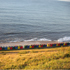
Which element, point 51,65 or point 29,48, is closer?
point 51,65

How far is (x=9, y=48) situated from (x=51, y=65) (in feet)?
30.7

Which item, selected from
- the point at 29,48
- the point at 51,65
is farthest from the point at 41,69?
the point at 29,48

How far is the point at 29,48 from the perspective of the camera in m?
16.7

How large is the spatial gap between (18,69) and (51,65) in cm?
279

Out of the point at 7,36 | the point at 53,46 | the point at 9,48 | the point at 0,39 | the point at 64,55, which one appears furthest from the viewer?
the point at 7,36

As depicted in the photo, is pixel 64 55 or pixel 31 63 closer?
pixel 31 63

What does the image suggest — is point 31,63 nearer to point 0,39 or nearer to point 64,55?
point 64,55

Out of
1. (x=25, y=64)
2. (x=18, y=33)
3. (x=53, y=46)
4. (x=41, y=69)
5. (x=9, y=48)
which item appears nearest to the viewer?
(x=41, y=69)

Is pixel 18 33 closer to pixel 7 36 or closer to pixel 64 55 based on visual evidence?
pixel 7 36

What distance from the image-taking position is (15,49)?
16.2m

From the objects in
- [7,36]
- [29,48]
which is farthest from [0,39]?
[29,48]

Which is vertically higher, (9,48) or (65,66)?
(65,66)

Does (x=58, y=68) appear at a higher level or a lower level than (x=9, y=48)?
higher

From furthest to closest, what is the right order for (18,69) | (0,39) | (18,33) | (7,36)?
(18,33) → (7,36) → (0,39) → (18,69)
